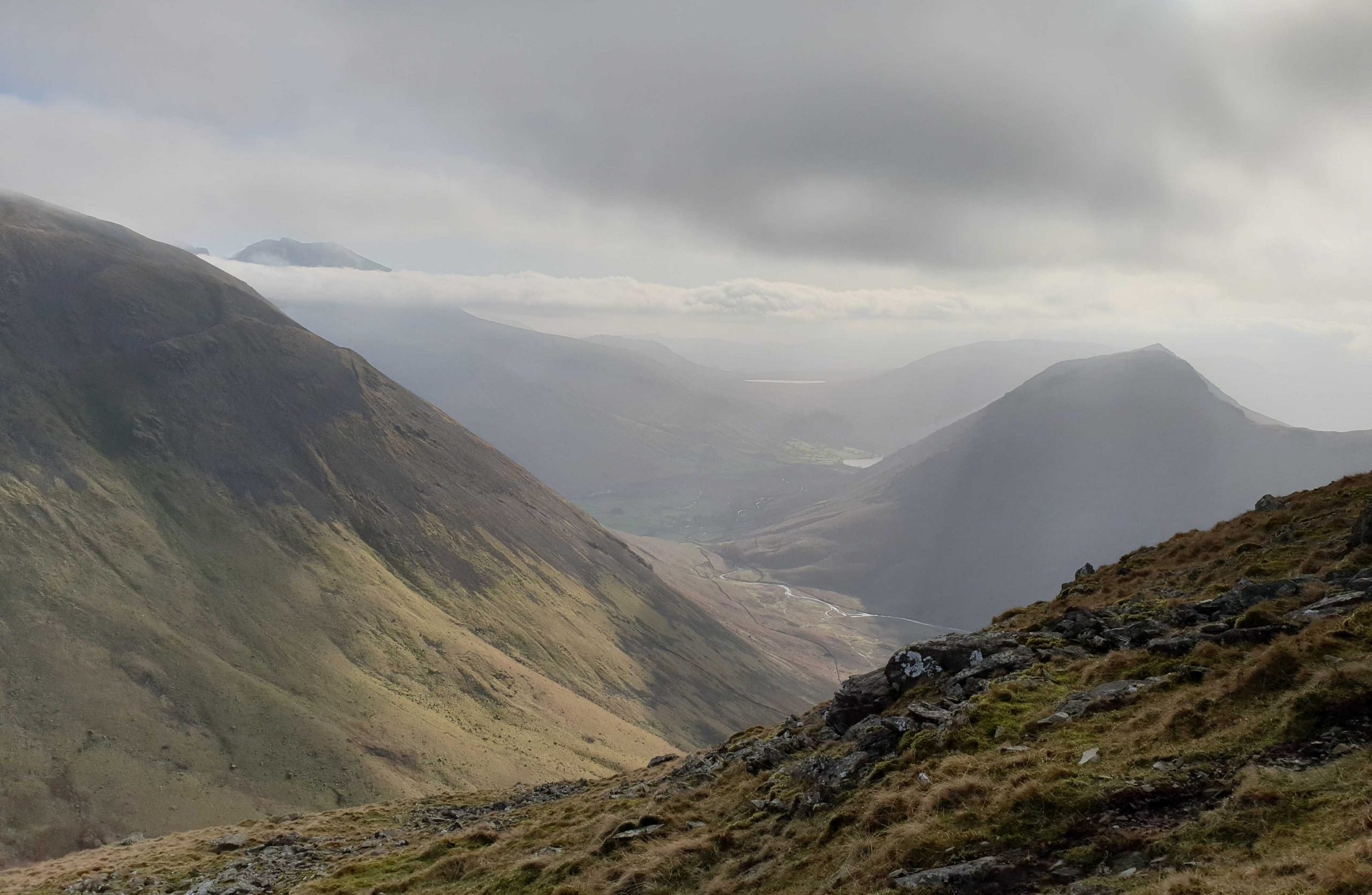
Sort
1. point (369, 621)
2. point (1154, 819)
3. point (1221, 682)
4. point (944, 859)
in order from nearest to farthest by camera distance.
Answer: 1. point (1154, 819)
2. point (944, 859)
3. point (1221, 682)
4. point (369, 621)

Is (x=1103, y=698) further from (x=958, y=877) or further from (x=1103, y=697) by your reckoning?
(x=958, y=877)

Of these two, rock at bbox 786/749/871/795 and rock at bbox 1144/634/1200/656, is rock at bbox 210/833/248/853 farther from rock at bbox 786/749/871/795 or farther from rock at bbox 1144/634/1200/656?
rock at bbox 1144/634/1200/656

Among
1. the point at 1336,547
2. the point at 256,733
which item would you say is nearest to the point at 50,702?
the point at 256,733

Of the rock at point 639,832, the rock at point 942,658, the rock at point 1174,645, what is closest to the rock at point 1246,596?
the rock at point 1174,645

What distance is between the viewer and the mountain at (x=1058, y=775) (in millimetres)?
13453

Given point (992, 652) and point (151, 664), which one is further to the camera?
point (151, 664)

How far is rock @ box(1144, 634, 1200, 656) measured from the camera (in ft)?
73.1

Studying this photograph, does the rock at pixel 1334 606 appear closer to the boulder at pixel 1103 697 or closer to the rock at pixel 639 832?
the boulder at pixel 1103 697

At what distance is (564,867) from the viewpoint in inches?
979

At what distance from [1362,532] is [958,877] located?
23386 millimetres

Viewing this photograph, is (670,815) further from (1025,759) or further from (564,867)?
(1025,759)

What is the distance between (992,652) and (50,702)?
476ft

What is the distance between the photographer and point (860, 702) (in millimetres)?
29656

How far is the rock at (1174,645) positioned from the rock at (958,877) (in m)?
12.0
